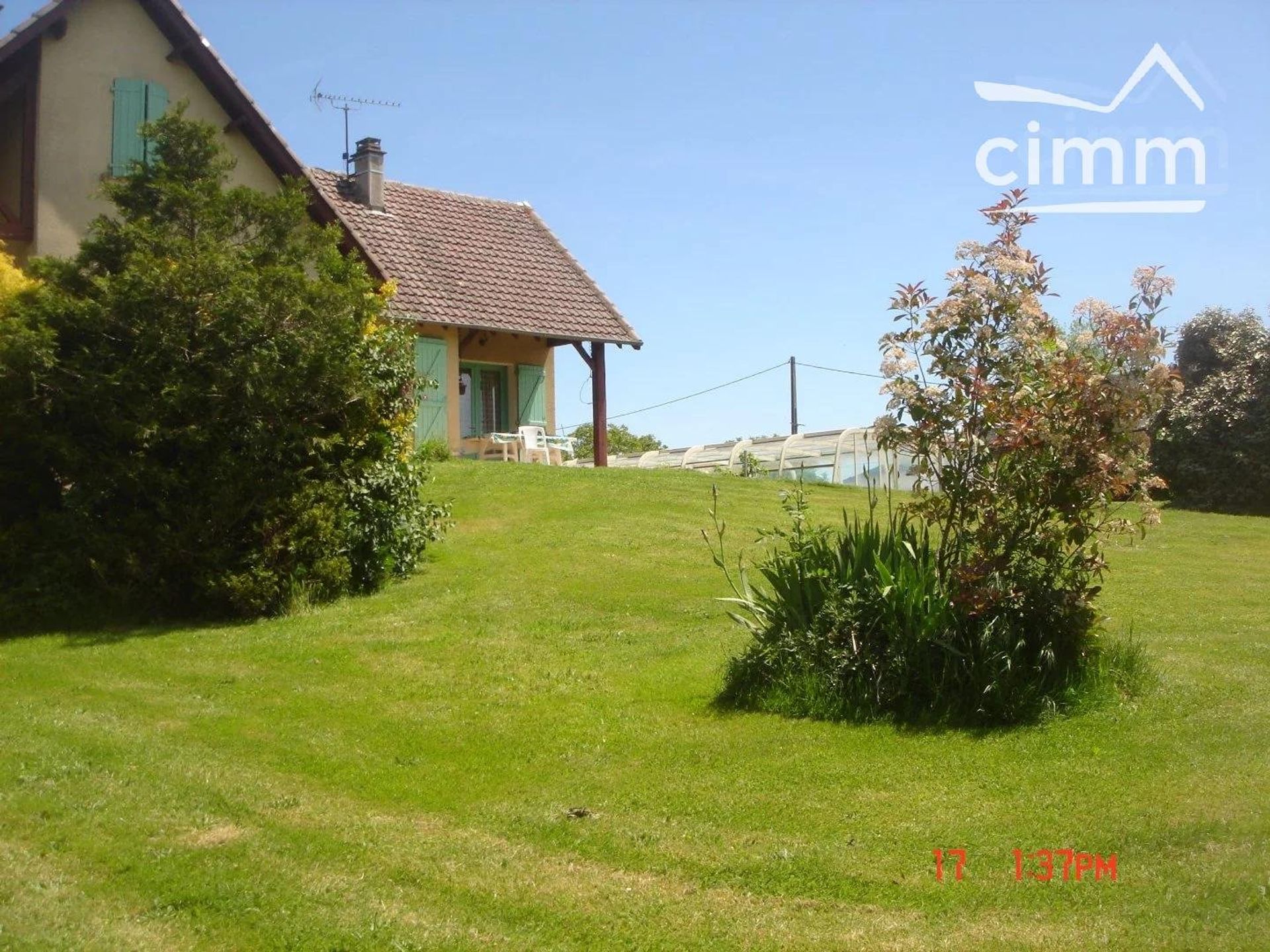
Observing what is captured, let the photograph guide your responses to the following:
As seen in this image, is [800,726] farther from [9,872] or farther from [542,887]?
[9,872]

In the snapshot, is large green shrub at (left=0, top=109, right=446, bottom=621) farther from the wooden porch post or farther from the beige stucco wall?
the wooden porch post

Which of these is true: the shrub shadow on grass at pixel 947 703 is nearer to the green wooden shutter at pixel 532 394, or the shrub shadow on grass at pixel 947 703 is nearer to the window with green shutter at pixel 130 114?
the window with green shutter at pixel 130 114

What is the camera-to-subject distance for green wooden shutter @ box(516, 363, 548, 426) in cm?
2780

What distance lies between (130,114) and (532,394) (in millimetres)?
10983

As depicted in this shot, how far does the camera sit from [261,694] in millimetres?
9633

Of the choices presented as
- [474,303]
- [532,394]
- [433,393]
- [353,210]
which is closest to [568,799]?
[433,393]

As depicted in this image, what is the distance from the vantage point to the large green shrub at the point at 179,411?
40.2 ft

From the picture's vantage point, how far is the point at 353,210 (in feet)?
87.8

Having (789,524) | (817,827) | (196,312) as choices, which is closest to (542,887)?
(817,827)

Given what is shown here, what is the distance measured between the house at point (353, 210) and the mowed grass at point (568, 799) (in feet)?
17.7

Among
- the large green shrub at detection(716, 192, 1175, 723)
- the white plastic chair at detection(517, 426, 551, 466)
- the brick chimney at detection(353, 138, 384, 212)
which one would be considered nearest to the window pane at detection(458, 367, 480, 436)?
the white plastic chair at detection(517, 426, 551, 466)

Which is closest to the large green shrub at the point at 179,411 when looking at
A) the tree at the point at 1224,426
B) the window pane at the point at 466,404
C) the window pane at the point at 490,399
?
the window pane at the point at 466,404

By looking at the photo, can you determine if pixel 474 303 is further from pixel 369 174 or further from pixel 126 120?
pixel 126 120

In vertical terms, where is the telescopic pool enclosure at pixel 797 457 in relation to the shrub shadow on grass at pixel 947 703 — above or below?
above
